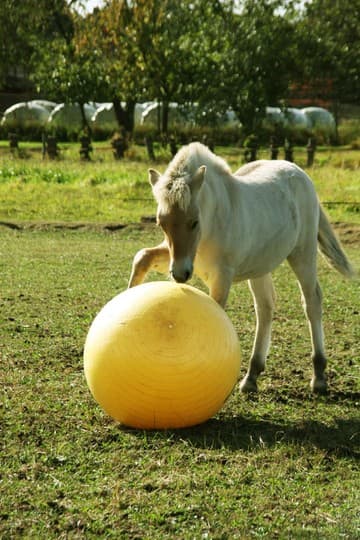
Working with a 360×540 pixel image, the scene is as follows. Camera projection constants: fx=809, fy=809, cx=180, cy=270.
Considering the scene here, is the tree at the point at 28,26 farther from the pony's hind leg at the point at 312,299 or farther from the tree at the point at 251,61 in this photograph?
the pony's hind leg at the point at 312,299

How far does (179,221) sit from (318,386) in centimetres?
215

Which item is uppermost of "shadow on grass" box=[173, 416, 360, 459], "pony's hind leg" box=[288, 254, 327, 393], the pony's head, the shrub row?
the pony's head

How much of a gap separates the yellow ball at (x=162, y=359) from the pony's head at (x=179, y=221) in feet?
0.65

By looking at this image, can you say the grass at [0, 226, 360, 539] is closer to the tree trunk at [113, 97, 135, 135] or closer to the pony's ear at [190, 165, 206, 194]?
the pony's ear at [190, 165, 206, 194]

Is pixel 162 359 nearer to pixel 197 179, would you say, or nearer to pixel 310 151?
pixel 197 179

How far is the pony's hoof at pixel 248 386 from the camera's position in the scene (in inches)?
253

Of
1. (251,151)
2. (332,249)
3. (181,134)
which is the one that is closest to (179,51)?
(181,134)

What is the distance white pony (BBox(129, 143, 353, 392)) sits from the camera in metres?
5.23

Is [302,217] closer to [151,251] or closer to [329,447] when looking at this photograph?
[151,251]

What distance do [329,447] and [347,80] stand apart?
4112 centimetres

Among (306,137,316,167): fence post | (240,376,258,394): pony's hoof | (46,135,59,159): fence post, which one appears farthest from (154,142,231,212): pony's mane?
(46,135,59,159): fence post

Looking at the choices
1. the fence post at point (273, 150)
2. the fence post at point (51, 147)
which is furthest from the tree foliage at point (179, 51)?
the fence post at point (273, 150)

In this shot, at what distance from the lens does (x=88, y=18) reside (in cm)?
3600

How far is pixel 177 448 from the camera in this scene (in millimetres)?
4984
